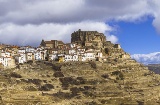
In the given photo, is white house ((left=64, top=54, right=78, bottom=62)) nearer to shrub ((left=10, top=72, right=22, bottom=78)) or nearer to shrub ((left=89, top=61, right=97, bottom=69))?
shrub ((left=89, top=61, right=97, bottom=69))

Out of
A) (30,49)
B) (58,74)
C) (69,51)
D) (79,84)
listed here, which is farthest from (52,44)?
(79,84)

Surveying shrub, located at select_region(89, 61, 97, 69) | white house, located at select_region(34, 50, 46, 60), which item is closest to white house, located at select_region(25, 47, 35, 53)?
white house, located at select_region(34, 50, 46, 60)

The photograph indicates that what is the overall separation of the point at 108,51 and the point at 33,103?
149 feet

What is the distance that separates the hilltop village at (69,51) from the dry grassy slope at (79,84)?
5.56 meters

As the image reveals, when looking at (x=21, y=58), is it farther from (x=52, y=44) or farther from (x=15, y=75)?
(x=52, y=44)

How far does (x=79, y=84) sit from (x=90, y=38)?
3286 centimetres

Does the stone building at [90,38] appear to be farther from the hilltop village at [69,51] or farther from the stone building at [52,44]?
the stone building at [52,44]

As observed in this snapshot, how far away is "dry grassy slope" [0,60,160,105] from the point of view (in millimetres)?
95175

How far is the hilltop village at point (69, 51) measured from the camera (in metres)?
115

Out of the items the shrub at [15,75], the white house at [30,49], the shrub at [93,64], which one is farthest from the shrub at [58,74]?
the white house at [30,49]

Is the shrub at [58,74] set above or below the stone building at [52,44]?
below

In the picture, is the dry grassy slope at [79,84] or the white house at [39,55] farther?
the white house at [39,55]

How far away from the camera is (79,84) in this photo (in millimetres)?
108000

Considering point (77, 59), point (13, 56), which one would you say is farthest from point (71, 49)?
point (13, 56)
